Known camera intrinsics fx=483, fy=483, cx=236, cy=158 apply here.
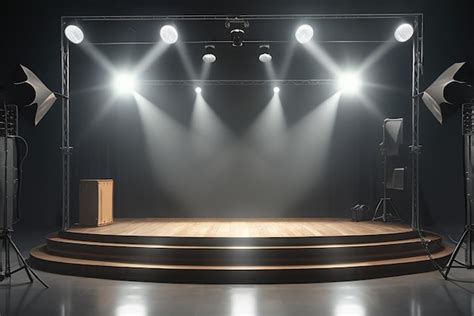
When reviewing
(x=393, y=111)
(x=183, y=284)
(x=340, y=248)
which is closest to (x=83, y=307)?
(x=183, y=284)

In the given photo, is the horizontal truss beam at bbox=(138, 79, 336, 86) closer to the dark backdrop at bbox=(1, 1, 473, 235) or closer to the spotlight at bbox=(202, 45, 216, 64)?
the dark backdrop at bbox=(1, 1, 473, 235)

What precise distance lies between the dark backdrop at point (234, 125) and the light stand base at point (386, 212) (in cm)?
27

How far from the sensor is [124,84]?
8977 mm

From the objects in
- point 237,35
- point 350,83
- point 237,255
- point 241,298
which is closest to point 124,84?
point 237,35

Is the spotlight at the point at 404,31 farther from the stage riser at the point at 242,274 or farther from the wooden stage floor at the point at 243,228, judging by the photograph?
the stage riser at the point at 242,274

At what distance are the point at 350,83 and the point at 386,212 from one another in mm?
2431

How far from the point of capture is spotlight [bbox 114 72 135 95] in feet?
29.3

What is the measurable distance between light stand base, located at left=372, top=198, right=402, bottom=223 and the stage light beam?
16.1 feet

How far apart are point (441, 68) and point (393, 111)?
1.15 metres

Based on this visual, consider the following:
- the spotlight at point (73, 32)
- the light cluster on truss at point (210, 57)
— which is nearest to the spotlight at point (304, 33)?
the light cluster on truss at point (210, 57)

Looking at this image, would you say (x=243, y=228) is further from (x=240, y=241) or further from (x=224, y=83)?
(x=224, y=83)

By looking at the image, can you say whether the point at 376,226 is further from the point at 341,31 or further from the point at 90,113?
the point at 90,113

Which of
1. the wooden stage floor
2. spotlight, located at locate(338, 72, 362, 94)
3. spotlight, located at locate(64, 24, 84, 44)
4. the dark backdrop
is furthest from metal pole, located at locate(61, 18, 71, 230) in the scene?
spotlight, located at locate(338, 72, 362, 94)

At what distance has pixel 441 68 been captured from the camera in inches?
346
